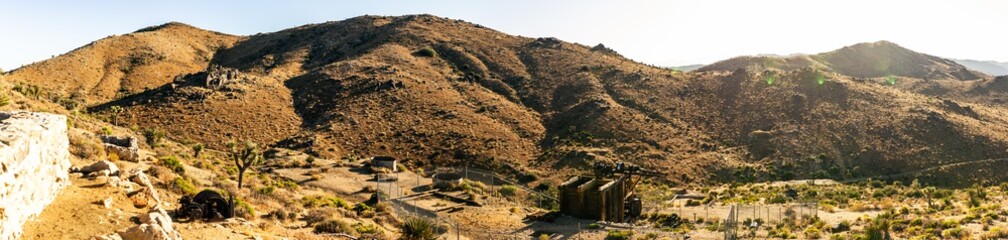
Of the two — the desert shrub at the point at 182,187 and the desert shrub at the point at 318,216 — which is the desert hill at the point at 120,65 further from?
the desert shrub at the point at 318,216

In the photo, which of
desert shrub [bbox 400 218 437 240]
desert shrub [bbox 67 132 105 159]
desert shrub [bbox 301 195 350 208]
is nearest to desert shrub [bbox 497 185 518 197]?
desert shrub [bbox 301 195 350 208]

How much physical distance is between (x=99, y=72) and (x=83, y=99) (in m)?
17.9

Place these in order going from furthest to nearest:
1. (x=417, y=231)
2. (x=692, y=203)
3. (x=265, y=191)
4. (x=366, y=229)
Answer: (x=692, y=203)
(x=265, y=191)
(x=366, y=229)
(x=417, y=231)

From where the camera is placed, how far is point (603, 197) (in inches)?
1249

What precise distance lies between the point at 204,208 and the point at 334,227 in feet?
15.7

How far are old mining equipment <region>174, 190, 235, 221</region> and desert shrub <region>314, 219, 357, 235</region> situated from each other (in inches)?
140

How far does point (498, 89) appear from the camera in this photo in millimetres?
76438

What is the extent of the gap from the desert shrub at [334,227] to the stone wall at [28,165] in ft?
24.9

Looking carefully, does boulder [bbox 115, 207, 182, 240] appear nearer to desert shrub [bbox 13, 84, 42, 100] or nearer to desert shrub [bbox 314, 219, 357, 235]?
desert shrub [bbox 314, 219, 357, 235]

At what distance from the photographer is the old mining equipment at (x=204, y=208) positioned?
54.2 feet

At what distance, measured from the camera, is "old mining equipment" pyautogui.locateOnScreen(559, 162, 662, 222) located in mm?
31688

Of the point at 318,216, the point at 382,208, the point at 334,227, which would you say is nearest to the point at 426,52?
the point at 382,208

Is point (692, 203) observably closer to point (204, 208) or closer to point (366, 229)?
point (366, 229)

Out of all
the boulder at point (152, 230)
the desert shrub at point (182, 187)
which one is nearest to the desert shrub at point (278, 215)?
the desert shrub at point (182, 187)
